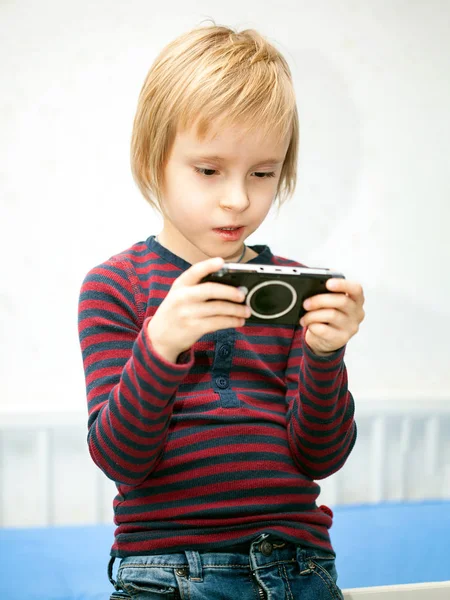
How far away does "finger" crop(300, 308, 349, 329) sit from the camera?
63cm

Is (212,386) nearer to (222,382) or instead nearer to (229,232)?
(222,382)

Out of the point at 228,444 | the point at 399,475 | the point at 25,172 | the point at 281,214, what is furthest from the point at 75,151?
the point at 399,475

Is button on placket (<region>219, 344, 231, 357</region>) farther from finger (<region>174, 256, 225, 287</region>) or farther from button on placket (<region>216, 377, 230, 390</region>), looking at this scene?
finger (<region>174, 256, 225, 287</region>)

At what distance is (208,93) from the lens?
0.68 metres

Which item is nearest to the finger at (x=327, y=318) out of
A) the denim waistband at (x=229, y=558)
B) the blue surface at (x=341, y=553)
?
the denim waistband at (x=229, y=558)

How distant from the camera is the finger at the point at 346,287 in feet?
2.03

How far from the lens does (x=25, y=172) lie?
1.18 meters

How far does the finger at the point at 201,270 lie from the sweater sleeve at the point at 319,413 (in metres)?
0.16

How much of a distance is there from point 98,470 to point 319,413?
2.08 ft

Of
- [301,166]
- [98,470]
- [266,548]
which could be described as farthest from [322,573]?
[301,166]

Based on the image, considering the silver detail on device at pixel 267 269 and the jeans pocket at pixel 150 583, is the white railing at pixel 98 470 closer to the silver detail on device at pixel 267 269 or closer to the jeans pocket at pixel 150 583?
the jeans pocket at pixel 150 583

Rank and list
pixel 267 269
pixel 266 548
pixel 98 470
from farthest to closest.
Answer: pixel 98 470
pixel 266 548
pixel 267 269

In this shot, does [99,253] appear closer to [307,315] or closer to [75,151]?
[75,151]

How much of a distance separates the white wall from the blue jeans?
55 centimetres
